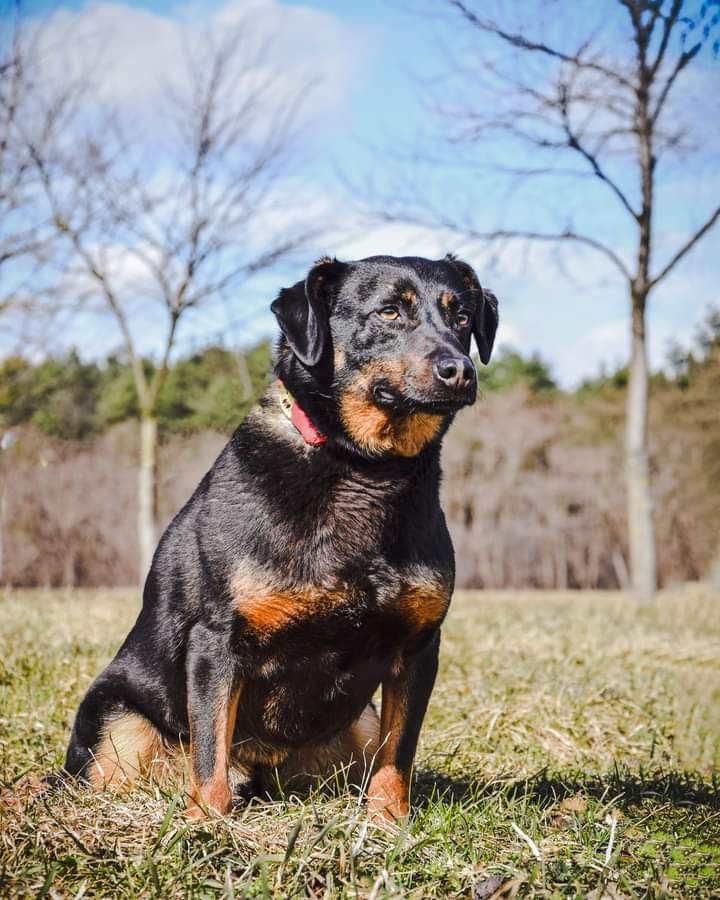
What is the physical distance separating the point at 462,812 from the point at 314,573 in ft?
3.07

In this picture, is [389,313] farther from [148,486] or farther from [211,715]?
[148,486]

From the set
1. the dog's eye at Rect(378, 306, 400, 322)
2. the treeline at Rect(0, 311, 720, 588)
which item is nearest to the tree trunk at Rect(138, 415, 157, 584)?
the treeline at Rect(0, 311, 720, 588)

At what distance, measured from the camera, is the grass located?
7.91 ft

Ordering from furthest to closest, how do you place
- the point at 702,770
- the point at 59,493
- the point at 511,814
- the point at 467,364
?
the point at 59,493 < the point at 702,770 < the point at 467,364 < the point at 511,814

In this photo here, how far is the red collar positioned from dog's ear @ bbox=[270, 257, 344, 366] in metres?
0.19

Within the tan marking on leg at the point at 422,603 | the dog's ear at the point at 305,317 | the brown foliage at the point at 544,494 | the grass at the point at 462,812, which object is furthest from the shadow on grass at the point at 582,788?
the brown foliage at the point at 544,494

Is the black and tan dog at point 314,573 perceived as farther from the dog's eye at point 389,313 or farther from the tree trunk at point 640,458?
the tree trunk at point 640,458

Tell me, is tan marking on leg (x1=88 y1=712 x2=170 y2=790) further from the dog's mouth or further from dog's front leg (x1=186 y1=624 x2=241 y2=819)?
the dog's mouth

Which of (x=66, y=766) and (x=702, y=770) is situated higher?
(x=66, y=766)

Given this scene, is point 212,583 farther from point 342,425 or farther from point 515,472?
point 515,472

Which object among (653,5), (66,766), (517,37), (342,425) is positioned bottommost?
(66,766)

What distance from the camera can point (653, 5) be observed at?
7703 mm

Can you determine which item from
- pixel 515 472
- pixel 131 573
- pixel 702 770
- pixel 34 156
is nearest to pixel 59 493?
pixel 131 573

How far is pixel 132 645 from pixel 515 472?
3150 centimetres
